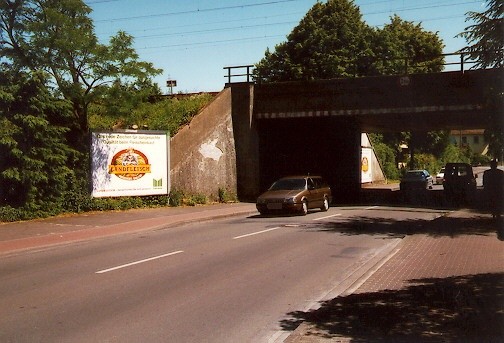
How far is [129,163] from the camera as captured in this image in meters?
23.2

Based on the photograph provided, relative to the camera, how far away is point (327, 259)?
11.5 m

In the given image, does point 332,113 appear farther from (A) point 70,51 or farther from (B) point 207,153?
(A) point 70,51

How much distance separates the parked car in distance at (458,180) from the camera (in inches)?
1187

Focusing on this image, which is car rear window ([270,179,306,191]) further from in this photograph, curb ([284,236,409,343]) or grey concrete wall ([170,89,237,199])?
curb ([284,236,409,343])

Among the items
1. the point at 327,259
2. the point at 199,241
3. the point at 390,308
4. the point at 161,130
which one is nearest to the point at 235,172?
the point at 161,130

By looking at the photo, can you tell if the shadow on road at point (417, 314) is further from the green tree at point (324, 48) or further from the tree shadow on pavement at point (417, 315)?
the green tree at point (324, 48)

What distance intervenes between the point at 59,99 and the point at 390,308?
16.3 meters

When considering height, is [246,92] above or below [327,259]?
above

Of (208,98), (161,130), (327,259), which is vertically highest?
(208,98)

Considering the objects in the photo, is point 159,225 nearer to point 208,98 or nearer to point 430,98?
point 208,98

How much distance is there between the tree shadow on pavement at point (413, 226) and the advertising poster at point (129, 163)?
8688 millimetres

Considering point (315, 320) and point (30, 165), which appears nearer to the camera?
point (315, 320)

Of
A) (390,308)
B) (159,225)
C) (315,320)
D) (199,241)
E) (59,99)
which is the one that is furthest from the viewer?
(59,99)

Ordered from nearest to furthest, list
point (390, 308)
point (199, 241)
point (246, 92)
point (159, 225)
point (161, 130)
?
point (390, 308) → point (199, 241) → point (159, 225) → point (161, 130) → point (246, 92)
